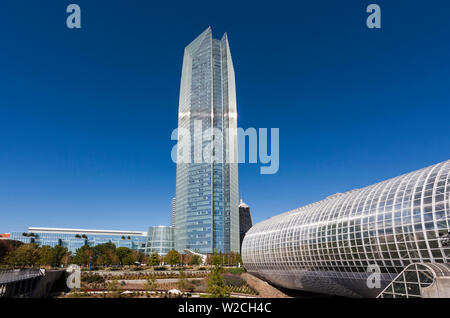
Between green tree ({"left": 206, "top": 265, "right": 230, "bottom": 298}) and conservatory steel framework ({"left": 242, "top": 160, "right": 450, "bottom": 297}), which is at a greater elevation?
conservatory steel framework ({"left": 242, "top": 160, "right": 450, "bottom": 297})

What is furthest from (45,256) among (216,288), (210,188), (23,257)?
(210,188)

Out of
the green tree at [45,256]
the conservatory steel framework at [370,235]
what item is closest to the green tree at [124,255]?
the green tree at [45,256]

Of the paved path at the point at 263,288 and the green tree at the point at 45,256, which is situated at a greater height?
the green tree at the point at 45,256

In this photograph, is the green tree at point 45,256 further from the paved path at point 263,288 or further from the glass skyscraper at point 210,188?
the glass skyscraper at point 210,188

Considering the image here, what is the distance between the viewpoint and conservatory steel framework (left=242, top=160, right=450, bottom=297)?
118ft

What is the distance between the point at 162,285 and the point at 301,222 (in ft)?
127

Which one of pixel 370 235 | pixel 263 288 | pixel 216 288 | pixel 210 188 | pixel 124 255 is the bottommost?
pixel 124 255

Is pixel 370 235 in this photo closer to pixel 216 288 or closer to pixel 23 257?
pixel 216 288

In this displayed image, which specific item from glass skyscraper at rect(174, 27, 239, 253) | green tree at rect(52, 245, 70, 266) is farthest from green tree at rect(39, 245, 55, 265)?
glass skyscraper at rect(174, 27, 239, 253)

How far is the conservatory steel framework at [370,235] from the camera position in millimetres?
36062

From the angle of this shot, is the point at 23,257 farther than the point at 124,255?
No

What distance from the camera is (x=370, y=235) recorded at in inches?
1697

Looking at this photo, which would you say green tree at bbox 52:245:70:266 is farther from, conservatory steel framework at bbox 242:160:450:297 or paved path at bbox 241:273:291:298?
conservatory steel framework at bbox 242:160:450:297
